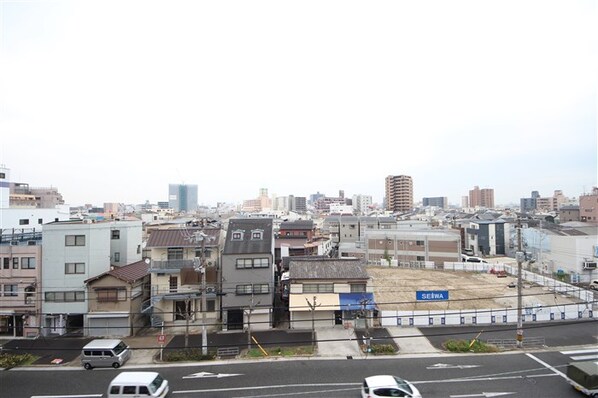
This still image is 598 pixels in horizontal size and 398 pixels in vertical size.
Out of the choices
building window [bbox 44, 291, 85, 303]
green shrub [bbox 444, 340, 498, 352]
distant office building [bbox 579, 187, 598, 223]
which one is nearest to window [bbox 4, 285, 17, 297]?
building window [bbox 44, 291, 85, 303]

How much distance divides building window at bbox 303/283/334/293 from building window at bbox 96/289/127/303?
1491 centimetres

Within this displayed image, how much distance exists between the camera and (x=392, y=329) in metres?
26.8

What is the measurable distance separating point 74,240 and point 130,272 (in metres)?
5.28

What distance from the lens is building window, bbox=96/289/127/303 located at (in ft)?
89.4

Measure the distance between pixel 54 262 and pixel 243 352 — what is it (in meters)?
18.1

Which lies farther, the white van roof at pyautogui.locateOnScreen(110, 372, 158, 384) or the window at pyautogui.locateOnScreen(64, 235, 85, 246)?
the window at pyautogui.locateOnScreen(64, 235, 85, 246)

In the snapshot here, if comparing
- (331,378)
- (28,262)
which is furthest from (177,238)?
(331,378)

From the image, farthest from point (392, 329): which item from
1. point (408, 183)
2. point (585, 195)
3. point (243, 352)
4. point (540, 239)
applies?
point (408, 183)

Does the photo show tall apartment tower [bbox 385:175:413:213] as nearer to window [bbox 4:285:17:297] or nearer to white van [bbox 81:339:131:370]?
window [bbox 4:285:17:297]

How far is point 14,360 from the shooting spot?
2200 cm

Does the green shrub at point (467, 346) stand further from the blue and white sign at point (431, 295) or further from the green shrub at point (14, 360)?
the green shrub at point (14, 360)

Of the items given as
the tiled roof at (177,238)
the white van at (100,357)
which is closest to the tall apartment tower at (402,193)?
the tiled roof at (177,238)

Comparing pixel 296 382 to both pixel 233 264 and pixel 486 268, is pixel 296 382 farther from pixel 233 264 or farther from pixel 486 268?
pixel 486 268

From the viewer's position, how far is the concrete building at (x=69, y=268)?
2741cm
